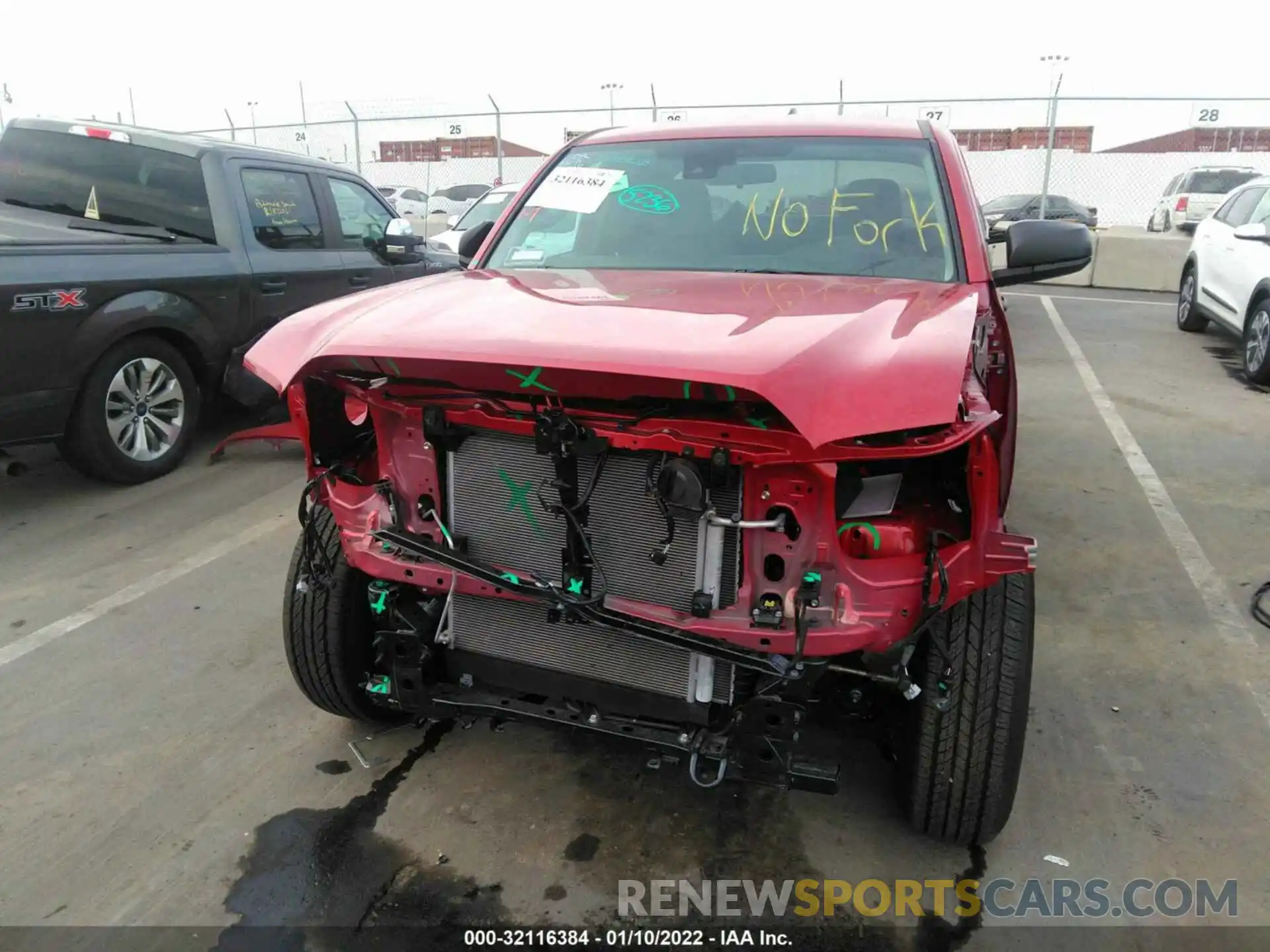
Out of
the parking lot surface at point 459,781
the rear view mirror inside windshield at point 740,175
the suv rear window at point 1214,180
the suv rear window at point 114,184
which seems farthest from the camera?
the suv rear window at point 1214,180

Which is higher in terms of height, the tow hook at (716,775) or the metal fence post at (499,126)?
the metal fence post at (499,126)

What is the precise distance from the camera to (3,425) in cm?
443

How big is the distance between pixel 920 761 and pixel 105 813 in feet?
7.42

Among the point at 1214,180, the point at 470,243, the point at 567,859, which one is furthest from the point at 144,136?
the point at 1214,180

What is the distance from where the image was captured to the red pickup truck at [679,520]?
2.02m

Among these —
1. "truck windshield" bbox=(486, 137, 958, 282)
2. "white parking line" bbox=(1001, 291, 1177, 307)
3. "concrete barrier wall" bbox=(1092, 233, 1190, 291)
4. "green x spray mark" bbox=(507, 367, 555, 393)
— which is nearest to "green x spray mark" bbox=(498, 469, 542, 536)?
"green x spray mark" bbox=(507, 367, 555, 393)

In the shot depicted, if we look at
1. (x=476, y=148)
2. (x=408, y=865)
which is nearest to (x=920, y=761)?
(x=408, y=865)

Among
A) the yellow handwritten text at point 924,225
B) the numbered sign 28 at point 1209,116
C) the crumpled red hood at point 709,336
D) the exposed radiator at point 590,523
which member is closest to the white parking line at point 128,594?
the crumpled red hood at point 709,336

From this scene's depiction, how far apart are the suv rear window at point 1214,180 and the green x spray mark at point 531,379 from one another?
21927 mm

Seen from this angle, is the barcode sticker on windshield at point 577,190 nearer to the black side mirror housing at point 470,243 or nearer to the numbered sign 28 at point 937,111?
the black side mirror housing at point 470,243

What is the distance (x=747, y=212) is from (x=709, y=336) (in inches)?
54.1

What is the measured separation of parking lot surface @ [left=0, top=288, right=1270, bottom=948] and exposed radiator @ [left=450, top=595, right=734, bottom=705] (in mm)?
527

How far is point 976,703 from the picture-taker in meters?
2.30

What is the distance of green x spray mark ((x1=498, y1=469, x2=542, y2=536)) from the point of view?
2316mm
